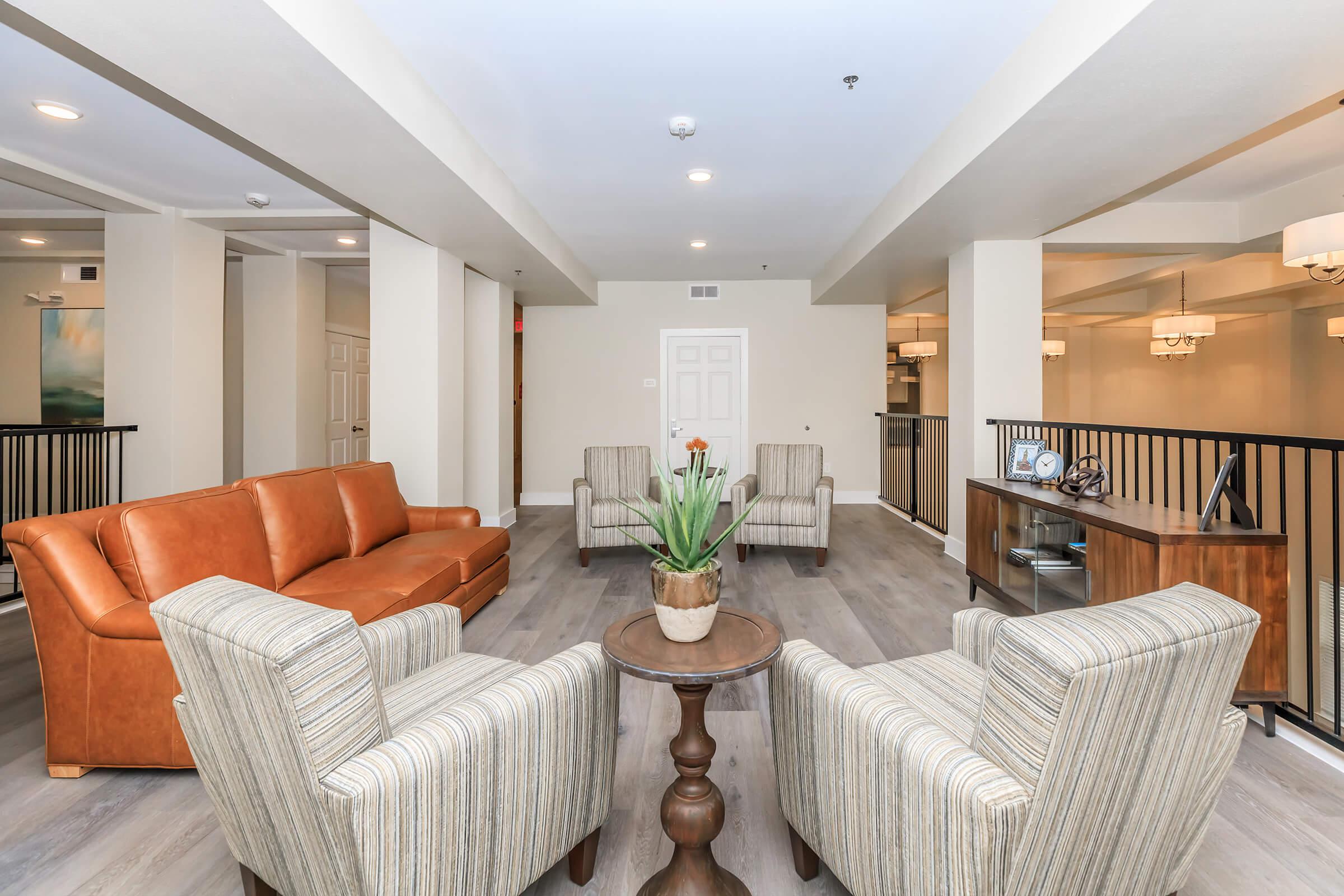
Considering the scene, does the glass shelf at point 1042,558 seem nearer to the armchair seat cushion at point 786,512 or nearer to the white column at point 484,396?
the armchair seat cushion at point 786,512

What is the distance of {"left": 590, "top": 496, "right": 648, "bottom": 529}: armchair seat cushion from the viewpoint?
4.64 metres

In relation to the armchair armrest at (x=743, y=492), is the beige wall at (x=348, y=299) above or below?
above

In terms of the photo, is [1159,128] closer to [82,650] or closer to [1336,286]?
[82,650]

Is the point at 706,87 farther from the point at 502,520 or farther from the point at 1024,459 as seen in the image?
the point at 502,520

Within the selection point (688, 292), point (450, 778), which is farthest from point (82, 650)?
point (688, 292)

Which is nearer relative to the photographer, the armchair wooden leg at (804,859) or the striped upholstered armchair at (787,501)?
the armchair wooden leg at (804,859)

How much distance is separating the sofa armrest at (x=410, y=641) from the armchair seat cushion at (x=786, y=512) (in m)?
2.95

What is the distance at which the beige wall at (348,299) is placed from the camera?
6688 millimetres

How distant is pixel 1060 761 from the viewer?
0.97 metres

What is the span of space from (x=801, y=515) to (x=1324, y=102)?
346 cm

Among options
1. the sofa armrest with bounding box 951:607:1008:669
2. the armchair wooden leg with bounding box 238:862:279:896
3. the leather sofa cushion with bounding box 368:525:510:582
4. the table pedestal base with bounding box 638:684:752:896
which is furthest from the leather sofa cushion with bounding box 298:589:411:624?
the sofa armrest with bounding box 951:607:1008:669

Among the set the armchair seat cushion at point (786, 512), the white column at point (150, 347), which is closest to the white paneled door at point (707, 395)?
the armchair seat cushion at point (786, 512)

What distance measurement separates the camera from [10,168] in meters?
3.75

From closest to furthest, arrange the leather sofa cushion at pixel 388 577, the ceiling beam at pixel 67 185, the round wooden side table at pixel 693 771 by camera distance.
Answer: the round wooden side table at pixel 693 771 → the leather sofa cushion at pixel 388 577 → the ceiling beam at pixel 67 185
